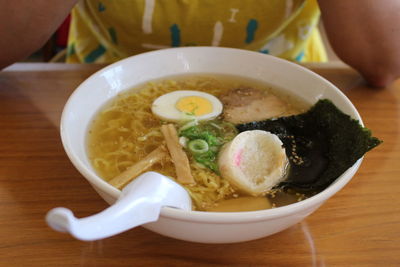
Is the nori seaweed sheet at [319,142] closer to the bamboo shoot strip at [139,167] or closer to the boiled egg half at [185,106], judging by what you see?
the boiled egg half at [185,106]

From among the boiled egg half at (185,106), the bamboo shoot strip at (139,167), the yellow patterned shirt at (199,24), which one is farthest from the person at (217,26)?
the bamboo shoot strip at (139,167)

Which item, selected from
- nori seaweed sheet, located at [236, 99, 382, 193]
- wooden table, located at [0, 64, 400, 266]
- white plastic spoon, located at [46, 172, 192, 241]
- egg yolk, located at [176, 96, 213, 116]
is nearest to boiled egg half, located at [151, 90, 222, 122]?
egg yolk, located at [176, 96, 213, 116]

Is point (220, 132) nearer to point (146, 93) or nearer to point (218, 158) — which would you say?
→ point (218, 158)

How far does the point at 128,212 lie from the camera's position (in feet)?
1.77

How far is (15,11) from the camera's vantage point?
1191 millimetres

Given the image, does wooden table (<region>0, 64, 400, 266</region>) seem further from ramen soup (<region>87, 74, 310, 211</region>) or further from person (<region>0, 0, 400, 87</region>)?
person (<region>0, 0, 400, 87</region>)

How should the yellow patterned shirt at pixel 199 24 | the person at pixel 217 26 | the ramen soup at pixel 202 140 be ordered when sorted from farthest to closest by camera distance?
the yellow patterned shirt at pixel 199 24 → the person at pixel 217 26 → the ramen soup at pixel 202 140

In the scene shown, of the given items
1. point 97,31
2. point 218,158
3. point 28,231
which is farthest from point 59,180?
point 97,31

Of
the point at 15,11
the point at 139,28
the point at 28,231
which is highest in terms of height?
the point at 15,11

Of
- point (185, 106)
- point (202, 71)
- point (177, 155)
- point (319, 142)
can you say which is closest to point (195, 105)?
point (185, 106)

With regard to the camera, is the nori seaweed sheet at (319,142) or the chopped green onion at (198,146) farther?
the chopped green onion at (198,146)

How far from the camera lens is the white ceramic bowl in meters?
0.63

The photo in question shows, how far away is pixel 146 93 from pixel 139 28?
0.38 m

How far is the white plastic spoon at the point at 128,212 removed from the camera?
0.48 meters
